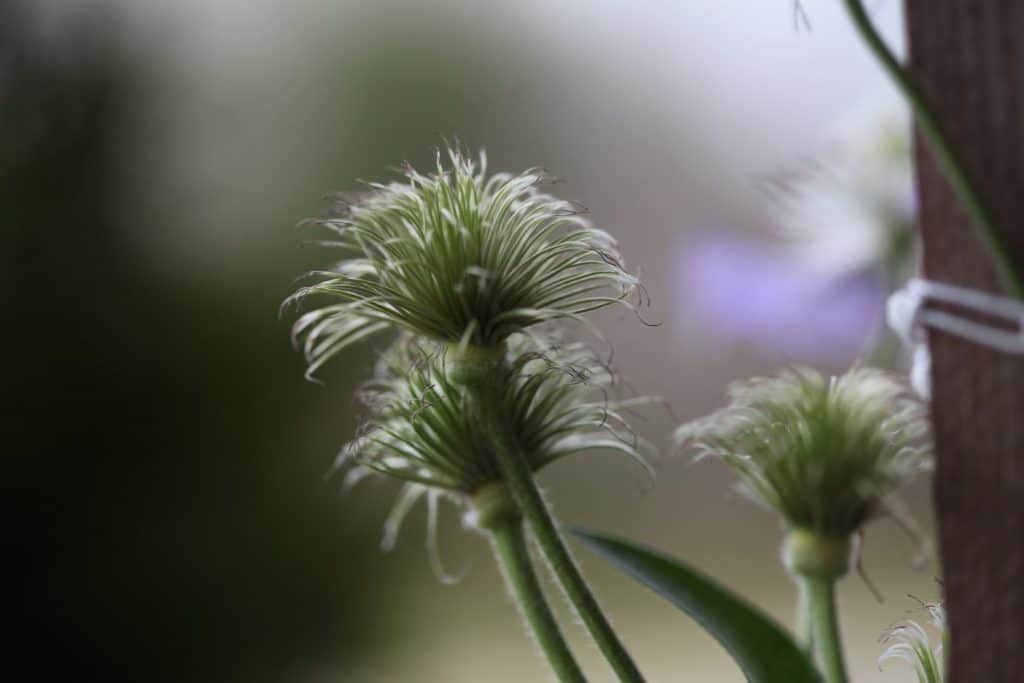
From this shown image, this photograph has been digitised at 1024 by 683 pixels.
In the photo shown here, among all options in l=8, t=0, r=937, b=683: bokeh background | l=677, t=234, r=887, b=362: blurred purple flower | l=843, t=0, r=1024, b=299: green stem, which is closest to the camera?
l=843, t=0, r=1024, b=299: green stem

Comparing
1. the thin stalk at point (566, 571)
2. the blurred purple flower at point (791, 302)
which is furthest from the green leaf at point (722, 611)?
the blurred purple flower at point (791, 302)

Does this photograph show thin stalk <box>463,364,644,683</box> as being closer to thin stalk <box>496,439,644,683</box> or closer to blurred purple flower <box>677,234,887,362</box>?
thin stalk <box>496,439,644,683</box>

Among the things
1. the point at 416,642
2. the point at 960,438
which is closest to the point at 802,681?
the point at 960,438

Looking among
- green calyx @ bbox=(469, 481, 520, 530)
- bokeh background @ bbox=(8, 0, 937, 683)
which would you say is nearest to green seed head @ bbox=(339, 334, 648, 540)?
green calyx @ bbox=(469, 481, 520, 530)

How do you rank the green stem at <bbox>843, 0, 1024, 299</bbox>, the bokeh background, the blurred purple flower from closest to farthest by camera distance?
the green stem at <bbox>843, 0, 1024, 299</bbox>
the blurred purple flower
the bokeh background

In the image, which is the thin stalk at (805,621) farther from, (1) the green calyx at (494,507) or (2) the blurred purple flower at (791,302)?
(2) the blurred purple flower at (791,302)

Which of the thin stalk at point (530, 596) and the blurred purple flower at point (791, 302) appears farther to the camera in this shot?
the blurred purple flower at point (791, 302)
